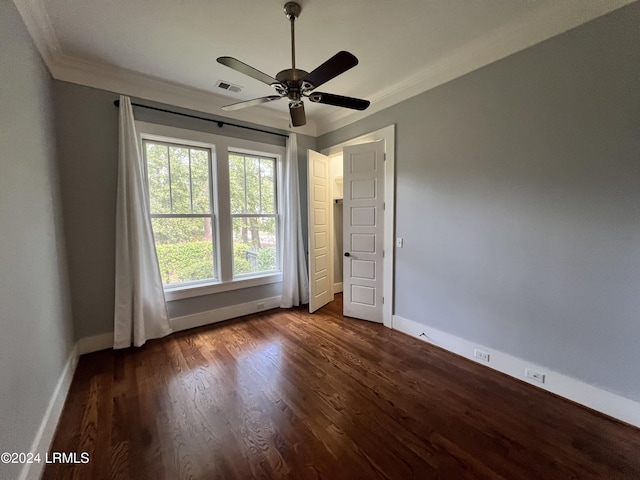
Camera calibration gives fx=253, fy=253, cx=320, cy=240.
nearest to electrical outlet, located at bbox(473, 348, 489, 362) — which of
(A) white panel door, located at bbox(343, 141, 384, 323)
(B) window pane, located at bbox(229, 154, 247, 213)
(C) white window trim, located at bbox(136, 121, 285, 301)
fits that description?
(A) white panel door, located at bbox(343, 141, 384, 323)

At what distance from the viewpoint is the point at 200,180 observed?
131 inches

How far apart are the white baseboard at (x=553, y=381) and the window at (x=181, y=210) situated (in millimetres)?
2955

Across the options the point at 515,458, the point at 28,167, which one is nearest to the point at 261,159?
the point at 28,167

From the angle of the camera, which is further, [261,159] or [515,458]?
[261,159]

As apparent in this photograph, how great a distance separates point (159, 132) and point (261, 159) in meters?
1.34

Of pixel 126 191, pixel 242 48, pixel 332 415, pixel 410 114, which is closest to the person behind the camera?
pixel 332 415

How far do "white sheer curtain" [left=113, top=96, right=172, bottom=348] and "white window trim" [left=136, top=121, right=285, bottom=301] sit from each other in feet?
0.99

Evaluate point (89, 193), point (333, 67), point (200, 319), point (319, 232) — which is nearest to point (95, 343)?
point (200, 319)

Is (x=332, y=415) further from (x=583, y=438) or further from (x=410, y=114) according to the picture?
(x=410, y=114)

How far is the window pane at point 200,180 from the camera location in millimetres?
3270

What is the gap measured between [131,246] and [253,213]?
5.07ft

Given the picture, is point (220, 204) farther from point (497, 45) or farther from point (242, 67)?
point (497, 45)

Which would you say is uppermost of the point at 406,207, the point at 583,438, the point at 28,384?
the point at 406,207

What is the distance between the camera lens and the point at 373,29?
2.05 meters
